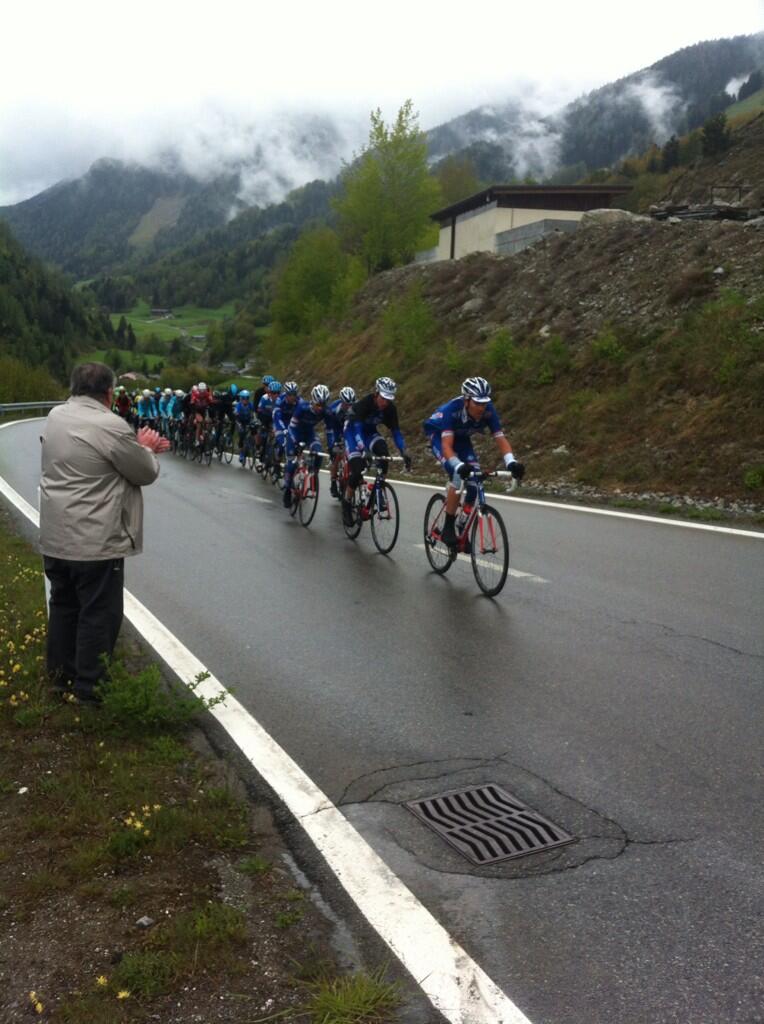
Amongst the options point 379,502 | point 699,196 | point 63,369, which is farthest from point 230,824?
point 63,369

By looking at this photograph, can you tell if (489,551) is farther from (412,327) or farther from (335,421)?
(412,327)

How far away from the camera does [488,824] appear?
13.2 ft

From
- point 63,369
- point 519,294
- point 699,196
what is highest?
point 699,196

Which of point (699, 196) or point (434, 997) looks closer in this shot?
point (434, 997)

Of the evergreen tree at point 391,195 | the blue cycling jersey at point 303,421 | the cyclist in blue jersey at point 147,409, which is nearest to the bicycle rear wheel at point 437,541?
the blue cycling jersey at point 303,421

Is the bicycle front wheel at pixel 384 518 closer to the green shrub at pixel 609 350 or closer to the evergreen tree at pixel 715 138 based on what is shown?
the green shrub at pixel 609 350

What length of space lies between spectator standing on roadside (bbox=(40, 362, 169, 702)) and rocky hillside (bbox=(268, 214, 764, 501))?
438 inches

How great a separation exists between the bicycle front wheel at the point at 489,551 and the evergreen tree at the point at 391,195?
51.9 metres

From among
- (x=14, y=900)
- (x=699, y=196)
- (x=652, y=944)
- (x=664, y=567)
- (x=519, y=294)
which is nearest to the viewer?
(x=652, y=944)

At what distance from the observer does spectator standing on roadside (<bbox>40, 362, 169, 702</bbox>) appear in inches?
200

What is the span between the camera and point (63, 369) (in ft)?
427

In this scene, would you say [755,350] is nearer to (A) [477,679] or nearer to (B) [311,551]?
(B) [311,551]

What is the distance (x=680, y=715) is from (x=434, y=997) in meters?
2.86

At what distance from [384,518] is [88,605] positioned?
19.3 feet
